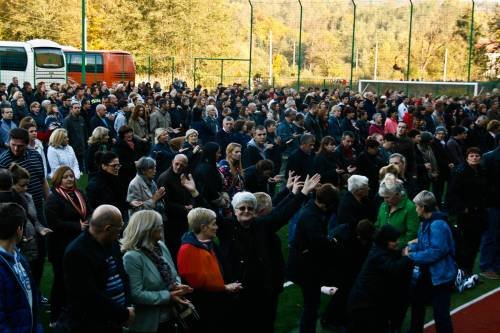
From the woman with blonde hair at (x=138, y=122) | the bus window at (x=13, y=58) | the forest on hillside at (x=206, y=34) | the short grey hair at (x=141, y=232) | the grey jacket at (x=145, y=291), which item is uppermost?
the forest on hillside at (x=206, y=34)

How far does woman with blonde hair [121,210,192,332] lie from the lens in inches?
232

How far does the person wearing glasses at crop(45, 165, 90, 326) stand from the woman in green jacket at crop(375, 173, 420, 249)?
10.3 feet

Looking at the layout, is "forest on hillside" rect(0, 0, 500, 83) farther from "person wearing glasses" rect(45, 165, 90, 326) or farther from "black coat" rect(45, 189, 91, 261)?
"black coat" rect(45, 189, 91, 261)

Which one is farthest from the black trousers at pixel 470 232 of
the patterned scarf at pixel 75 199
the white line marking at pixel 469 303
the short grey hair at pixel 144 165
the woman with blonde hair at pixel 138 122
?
the woman with blonde hair at pixel 138 122

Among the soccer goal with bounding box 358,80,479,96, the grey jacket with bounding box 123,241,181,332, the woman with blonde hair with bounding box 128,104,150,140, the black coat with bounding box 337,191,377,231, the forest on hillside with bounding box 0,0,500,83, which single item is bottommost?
the grey jacket with bounding box 123,241,181,332

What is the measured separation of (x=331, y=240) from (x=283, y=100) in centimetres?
1685

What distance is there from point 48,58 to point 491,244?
1343 inches

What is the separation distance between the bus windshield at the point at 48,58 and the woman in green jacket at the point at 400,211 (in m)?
35.3

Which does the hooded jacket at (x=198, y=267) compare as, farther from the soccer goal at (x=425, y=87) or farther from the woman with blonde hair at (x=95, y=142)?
the soccer goal at (x=425, y=87)

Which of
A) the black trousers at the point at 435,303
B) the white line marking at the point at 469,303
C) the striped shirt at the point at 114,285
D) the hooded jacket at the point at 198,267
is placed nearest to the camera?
the striped shirt at the point at 114,285

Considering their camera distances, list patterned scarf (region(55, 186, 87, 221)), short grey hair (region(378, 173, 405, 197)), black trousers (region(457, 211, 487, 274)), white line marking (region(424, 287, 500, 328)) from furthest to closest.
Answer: black trousers (region(457, 211, 487, 274)) → white line marking (region(424, 287, 500, 328)) → short grey hair (region(378, 173, 405, 197)) → patterned scarf (region(55, 186, 87, 221))

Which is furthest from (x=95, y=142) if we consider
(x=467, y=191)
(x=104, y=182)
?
(x=467, y=191)

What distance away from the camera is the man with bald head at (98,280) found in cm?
557

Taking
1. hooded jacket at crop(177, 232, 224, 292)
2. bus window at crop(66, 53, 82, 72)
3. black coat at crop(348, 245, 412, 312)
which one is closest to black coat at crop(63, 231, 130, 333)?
hooded jacket at crop(177, 232, 224, 292)
